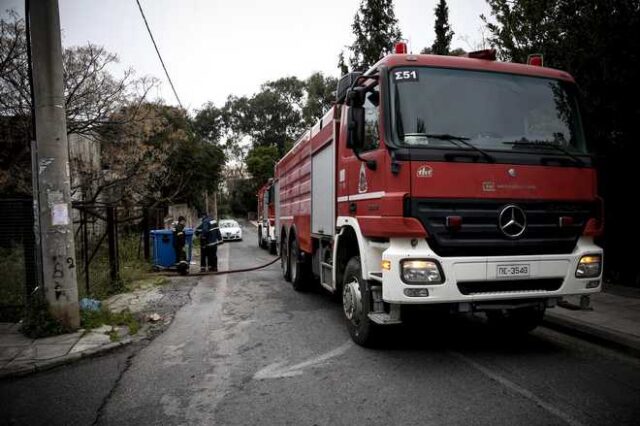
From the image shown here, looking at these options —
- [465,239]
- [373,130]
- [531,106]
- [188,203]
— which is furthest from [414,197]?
[188,203]

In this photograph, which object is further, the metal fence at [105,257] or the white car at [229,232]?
the white car at [229,232]

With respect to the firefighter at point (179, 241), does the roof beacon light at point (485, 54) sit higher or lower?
higher

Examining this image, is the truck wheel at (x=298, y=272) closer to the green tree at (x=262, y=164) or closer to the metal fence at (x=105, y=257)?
the metal fence at (x=105, y=257)

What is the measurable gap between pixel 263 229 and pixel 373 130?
1725 cm

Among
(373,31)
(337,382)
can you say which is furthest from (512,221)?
(373,31)

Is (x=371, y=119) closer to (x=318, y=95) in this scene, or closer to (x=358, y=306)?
(x=358, y=306)

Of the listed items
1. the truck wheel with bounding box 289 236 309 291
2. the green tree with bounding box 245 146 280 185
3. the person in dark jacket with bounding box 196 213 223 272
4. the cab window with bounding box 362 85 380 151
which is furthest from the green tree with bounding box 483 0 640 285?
the green tree with bounding box 245 146 280 185

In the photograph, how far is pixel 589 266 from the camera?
4711 millimetres

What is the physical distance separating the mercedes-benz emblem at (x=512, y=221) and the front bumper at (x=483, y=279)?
245 millimetres

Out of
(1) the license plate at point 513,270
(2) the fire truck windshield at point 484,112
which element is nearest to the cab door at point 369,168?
(2) the fire truck windshield at point 484,112

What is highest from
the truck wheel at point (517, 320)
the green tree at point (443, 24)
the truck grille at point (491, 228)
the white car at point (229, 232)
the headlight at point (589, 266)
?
the green tree at point (443, 24)

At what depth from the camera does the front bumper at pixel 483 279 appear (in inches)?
169

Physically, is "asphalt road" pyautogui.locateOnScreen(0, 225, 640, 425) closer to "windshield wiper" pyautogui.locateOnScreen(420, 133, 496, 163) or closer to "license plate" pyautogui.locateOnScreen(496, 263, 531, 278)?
"license plate" pyautogui.locateOnScreen(496, 263, 531, 278)

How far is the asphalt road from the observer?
3.56 metres
